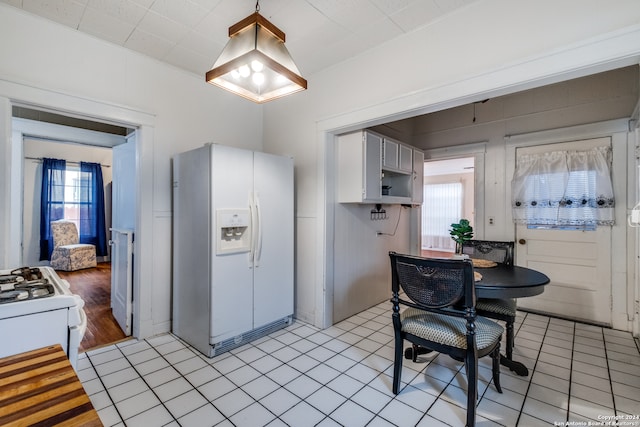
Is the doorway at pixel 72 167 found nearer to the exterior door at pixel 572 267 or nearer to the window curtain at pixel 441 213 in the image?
the exterior door at pixel 572 267

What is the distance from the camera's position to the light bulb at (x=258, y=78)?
1895 mm

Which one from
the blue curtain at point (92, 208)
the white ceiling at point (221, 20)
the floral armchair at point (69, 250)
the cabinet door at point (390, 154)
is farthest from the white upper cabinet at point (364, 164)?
the blue curtain at point (92, 208)

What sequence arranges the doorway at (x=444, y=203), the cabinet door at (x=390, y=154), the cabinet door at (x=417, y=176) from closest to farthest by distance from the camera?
the cabinet door at (x=390, y=154) < the cabinet door at (x=417, y=176) < the doorway at (x=444, y=203)

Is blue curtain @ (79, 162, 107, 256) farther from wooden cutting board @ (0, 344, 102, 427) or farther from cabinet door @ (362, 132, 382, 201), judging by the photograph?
wooden cutting board @ (0, 344, 102, 427)

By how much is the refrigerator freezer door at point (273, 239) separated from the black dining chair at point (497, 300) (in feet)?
6.05

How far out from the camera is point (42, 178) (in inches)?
235

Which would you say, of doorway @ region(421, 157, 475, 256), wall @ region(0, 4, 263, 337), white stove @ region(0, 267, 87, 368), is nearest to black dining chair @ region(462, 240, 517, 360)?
white stove @ region(0, 267, 87, 368)

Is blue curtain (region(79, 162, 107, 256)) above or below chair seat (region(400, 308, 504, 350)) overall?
above

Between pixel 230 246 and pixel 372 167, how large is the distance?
5.58 ft

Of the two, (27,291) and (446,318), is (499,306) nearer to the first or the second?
(446,318)

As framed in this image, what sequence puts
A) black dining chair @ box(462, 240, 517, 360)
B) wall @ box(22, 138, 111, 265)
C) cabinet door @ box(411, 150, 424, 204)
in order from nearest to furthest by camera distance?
black dining chair @ box(462, 240, 517, 360)
cabinet door @ box(411, 150, 424, 204)
wall @ box(22, 138, 111, 265)

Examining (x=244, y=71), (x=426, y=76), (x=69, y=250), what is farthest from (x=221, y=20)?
(x=69, y=250)

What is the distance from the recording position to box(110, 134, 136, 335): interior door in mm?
2957

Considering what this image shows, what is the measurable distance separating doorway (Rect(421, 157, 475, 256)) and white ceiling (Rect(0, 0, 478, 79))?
18.7 feet
